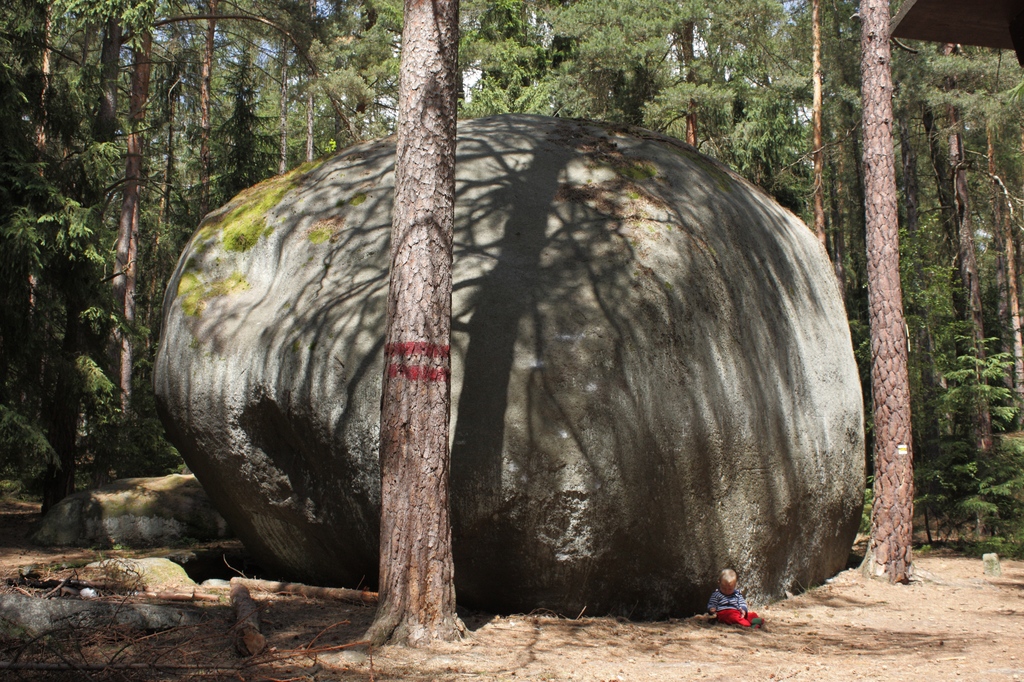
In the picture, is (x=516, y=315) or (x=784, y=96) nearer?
(x=516, y=315)

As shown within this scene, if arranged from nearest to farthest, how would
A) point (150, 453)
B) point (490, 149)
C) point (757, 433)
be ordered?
point (757, 433)
point (490, 149)
point (150, 453)

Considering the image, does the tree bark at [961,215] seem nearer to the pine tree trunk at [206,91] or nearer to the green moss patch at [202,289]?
the green moss patch at [202,289]

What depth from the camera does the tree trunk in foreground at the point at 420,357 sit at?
516cm

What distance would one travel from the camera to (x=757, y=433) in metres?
6.82

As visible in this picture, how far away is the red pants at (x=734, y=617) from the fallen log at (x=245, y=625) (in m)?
3.48

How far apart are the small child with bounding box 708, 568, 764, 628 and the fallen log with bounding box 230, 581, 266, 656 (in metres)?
3.47

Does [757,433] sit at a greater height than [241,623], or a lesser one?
greater

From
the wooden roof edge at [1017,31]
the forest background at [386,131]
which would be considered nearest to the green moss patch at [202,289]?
the forest background at [386,131]

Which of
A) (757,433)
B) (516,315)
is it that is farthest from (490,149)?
(757,433)

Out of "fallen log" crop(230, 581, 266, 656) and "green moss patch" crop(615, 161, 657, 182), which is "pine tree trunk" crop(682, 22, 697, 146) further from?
"fallen log" crop(230, 581, 266, 656)

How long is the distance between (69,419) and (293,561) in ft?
20.9

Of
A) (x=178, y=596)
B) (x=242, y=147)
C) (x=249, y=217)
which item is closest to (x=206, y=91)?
(x=242, y=147)

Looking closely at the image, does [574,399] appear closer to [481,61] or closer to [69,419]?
[69,419]

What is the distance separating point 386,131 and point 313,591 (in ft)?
66.0
